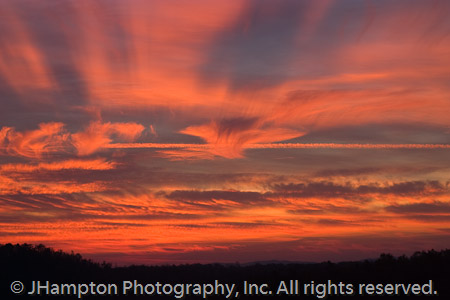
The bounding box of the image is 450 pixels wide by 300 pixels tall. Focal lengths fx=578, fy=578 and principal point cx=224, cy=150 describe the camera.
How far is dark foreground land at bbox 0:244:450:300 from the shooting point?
69938 mm

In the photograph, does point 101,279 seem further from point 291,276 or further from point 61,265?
point 291,276

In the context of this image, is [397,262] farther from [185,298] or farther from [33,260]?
[33,260]

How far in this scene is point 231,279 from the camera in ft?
438

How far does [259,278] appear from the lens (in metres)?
106

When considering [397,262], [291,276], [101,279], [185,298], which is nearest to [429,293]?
[397,262]

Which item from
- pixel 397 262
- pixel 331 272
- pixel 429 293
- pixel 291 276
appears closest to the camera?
pixel 429 293

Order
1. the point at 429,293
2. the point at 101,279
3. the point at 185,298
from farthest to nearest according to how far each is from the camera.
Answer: the point at 101,279
the point at 185,298
the point at 429,293

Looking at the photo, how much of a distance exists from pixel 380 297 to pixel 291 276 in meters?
36.9

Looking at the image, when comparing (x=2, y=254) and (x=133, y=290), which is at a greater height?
(x=2, y=254)

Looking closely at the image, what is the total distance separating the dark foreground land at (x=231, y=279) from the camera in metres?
69.9

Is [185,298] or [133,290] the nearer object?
[185,298]

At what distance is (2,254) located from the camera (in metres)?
188

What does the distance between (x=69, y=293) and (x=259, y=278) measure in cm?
8384

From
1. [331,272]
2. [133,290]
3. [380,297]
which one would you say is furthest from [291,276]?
[133,290]
